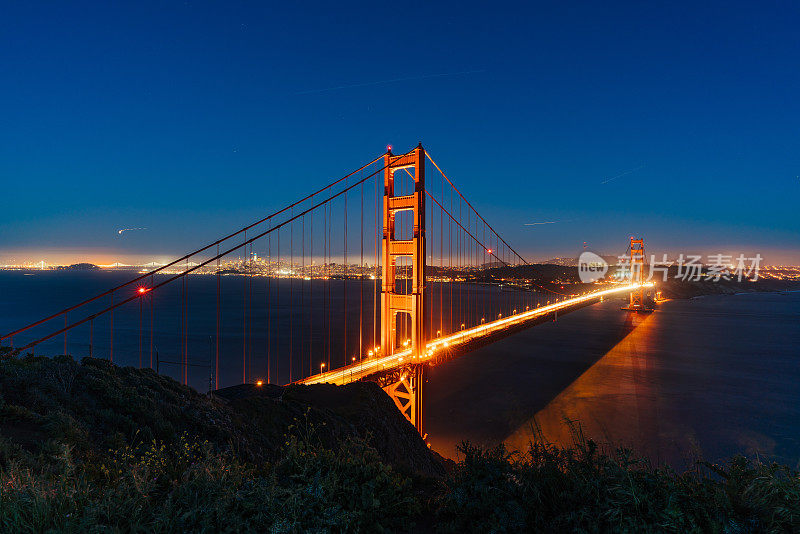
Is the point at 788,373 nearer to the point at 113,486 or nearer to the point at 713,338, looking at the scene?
the point at 713,338

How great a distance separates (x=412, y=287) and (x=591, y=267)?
388ft

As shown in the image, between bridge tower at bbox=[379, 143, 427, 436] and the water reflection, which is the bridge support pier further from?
the water reflection

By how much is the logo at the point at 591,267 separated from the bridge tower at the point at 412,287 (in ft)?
328

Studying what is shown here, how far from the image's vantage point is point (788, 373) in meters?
30.1

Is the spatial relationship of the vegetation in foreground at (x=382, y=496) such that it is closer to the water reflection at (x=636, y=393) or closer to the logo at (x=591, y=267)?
the water reflection at (x=636, y=393)

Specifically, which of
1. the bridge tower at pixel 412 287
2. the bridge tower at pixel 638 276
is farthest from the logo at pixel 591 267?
the bridge tower at pixel 412 287

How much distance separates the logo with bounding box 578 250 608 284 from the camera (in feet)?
351

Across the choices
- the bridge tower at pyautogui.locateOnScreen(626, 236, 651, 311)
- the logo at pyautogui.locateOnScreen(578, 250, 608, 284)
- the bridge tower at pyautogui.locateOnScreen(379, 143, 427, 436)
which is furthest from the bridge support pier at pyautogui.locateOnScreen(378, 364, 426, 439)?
the logo at pyautogui.locateOnScreen(578, 250, 608, 284)

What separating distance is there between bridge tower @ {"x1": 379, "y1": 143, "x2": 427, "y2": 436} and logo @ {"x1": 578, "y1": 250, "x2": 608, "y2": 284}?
100.0m

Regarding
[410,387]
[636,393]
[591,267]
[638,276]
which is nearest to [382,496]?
[410,387]

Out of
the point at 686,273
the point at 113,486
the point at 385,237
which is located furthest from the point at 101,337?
the point at 686,273

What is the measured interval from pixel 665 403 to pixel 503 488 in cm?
2560

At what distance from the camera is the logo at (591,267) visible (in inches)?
4215

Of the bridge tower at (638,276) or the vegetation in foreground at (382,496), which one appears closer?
the vegetation in foreground at (382,496)
